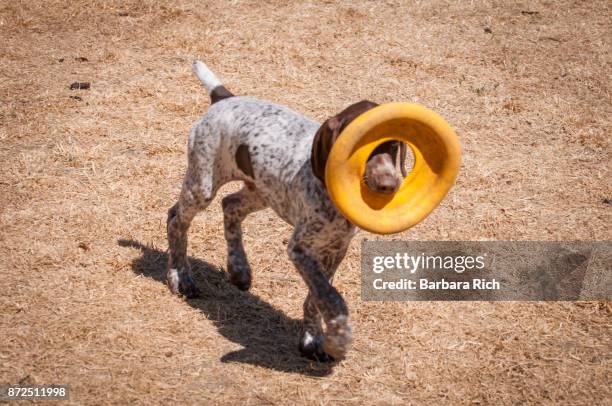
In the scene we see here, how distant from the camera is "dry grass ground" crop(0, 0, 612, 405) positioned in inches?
185

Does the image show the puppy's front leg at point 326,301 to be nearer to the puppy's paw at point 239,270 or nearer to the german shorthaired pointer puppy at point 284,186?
the german shorthaired pointer puppy at point 284,186

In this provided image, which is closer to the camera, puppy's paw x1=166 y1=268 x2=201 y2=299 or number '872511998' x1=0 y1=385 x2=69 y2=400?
number '872511998' x1=0 y1=385 x2=69 y2=400

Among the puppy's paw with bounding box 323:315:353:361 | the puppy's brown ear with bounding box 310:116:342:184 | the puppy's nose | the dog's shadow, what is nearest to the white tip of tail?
the dog's shadow

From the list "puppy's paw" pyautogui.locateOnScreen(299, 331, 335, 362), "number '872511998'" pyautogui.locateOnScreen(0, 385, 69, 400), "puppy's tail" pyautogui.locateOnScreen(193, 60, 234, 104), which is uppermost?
"puppy's tail" pyautogui.locateOnScreen(193, 60, 234, 104)

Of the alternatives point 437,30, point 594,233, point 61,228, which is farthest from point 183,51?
point 594,233

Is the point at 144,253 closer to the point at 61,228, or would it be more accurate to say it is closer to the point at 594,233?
the point at 61,228

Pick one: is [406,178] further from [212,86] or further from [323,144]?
[212,86]

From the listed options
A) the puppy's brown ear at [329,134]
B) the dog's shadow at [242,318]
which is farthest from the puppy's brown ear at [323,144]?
the dog's shadow at [242,318]

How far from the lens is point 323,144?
4152mm

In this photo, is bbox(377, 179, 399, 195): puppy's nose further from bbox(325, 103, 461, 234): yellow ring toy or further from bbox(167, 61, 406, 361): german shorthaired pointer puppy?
bbox(325, 103, 461, 234): yellow ring toy

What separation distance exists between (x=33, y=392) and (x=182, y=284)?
4.77 feet

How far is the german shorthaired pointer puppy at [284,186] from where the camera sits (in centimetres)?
429

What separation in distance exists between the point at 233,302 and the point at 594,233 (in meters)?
3.20

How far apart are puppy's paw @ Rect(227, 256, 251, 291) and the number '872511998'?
5.16 ft
